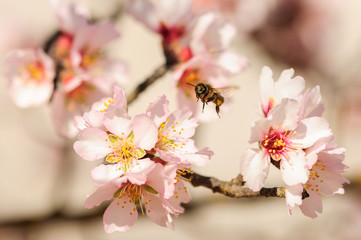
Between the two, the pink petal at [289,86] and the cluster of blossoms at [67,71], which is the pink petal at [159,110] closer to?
the pink petal at [289,86]

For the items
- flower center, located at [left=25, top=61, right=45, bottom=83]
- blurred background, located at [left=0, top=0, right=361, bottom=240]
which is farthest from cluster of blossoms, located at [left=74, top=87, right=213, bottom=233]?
blurred background, located at [left=0, top=0, right=361, bottom=240]

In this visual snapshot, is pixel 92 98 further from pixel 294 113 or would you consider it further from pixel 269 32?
pixel 269 32

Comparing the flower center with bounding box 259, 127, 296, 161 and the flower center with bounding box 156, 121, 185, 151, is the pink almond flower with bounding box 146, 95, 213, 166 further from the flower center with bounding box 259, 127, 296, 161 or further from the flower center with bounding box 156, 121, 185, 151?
the flower center with bounding box 259, 127, 296, 161

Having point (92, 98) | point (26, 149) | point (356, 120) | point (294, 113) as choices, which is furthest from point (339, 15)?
point (294, 113)

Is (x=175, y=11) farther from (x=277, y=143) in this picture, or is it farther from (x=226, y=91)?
(x=277, y=143)

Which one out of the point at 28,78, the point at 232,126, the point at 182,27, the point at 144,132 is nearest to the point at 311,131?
the point at 144,132

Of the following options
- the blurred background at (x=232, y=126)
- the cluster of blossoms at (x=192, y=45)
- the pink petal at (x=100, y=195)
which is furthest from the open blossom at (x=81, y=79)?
the blurred background at (x=232, y=126)
